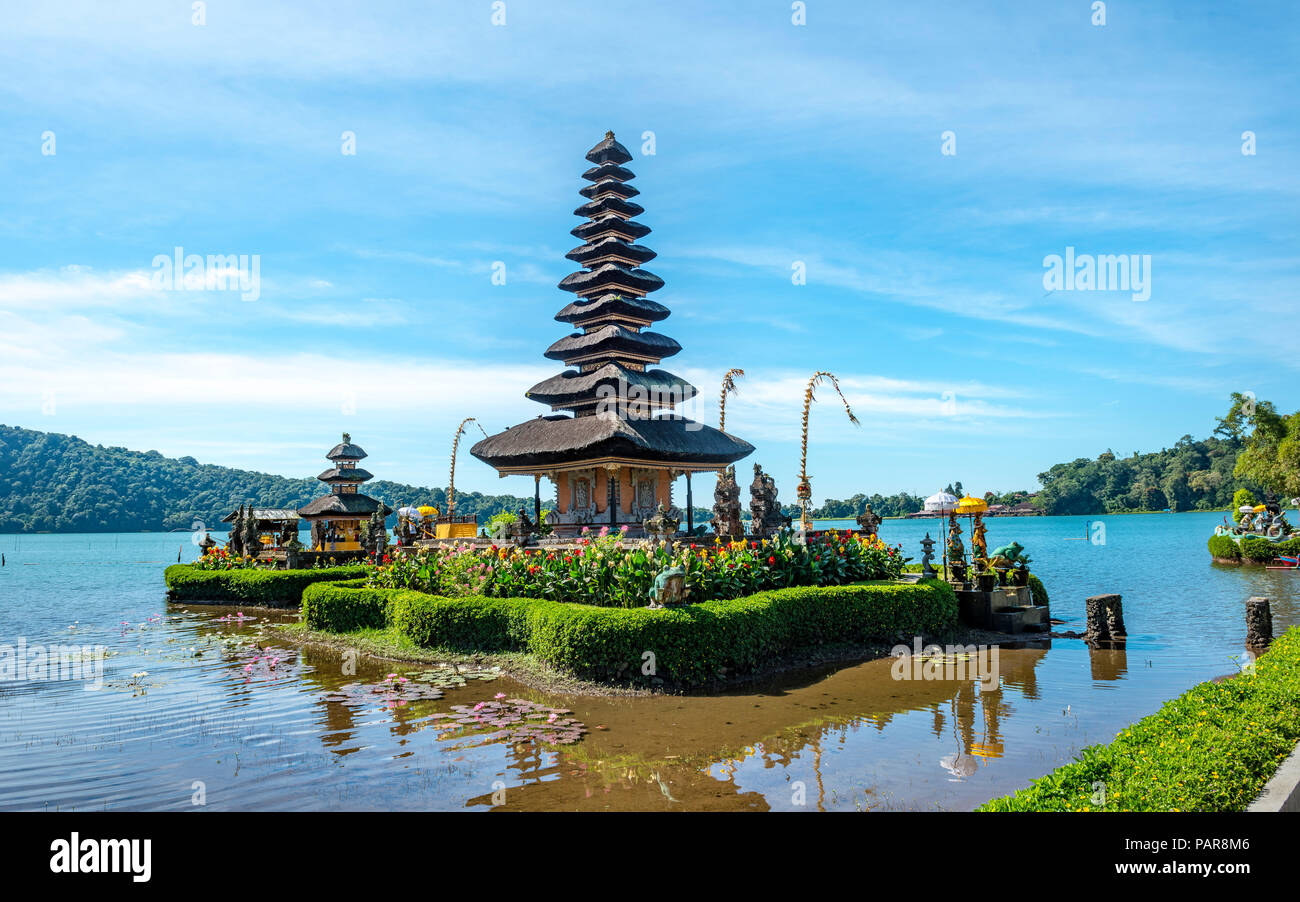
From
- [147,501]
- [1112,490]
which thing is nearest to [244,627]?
[147,501]

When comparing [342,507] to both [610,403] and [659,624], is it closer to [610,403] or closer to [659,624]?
[610,403]

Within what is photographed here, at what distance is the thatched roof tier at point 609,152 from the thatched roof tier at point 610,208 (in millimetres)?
1854

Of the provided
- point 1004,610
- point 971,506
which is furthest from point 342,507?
point 1004,610

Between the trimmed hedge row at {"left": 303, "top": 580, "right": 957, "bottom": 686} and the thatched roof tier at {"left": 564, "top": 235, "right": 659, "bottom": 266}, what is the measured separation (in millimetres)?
17636

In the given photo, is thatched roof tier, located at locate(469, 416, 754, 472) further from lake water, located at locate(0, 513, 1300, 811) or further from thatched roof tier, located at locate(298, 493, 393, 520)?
thatched roof tier, located at locate(298, 493, 393, 520)

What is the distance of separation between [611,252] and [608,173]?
380 centimetres

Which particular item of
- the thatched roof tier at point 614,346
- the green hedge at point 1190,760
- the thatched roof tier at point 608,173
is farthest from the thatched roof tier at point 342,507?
the green hedge at point 1190,760

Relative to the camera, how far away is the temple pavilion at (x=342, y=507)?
43.8m

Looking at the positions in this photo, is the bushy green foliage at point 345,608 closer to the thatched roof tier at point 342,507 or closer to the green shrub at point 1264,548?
the thatched roof tier at point 342,507

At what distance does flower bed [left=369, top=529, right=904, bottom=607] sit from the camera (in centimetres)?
1555

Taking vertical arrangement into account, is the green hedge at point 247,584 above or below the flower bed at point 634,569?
below

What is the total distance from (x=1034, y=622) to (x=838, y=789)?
13198 mm
